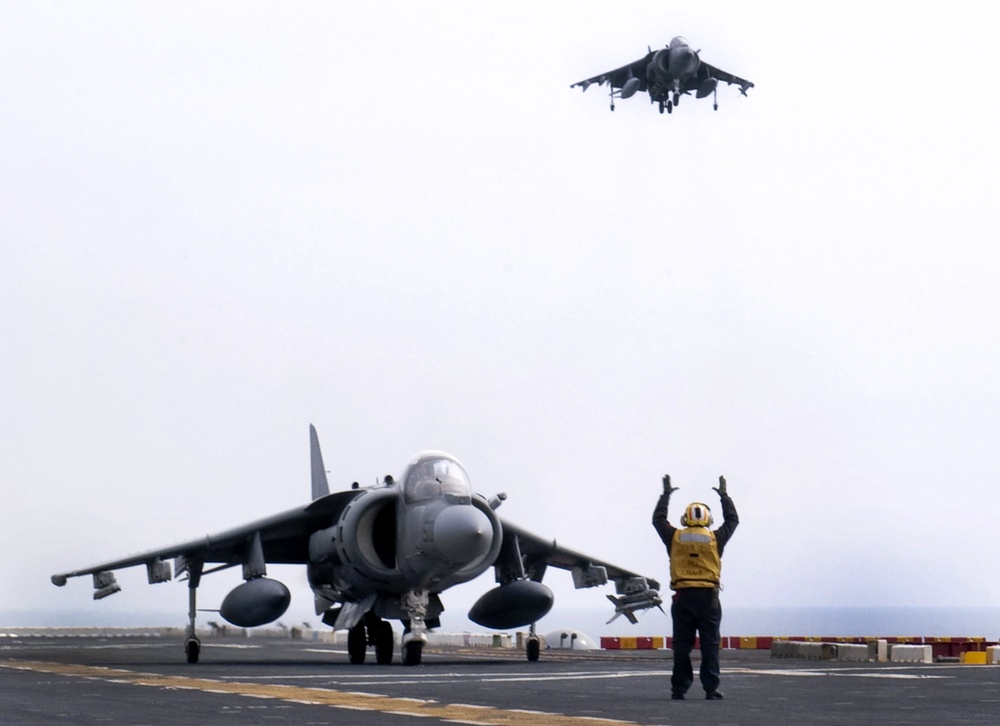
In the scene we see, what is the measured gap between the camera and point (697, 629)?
15883mm

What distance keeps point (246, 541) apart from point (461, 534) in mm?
6724

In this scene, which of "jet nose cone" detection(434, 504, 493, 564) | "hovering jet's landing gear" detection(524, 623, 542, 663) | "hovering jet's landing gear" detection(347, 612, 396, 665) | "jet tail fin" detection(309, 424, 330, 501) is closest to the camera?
"jet nose cone" detection(434, 504, 493, 564)

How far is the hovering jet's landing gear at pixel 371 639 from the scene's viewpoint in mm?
27114

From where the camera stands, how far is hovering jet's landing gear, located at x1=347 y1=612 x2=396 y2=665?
2711 cm

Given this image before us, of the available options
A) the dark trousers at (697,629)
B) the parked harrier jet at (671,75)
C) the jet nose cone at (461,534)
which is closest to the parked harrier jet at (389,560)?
the jet nose cone at (461,534)

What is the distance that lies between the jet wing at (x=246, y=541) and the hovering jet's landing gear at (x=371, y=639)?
2.55 meters

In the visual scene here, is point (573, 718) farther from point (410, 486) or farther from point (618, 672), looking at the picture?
point (410, 486)

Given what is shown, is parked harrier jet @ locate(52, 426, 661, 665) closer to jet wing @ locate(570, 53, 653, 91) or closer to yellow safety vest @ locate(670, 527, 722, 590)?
yellow safety vest @ locate(670, 527, 722, 590)

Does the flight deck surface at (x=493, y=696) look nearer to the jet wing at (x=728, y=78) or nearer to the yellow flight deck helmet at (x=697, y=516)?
the yellow flight deck helmet at (x=697, y=516)

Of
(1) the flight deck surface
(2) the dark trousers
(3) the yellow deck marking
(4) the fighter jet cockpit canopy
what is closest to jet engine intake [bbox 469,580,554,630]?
(4) the fighter jet cockpit canopy

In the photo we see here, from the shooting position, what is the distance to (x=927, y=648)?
2578cm

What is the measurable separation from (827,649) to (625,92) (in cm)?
2696

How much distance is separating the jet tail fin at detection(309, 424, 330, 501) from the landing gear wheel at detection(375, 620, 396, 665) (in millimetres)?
8592

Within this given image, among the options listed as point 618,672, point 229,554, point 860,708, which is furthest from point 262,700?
point 229,554
